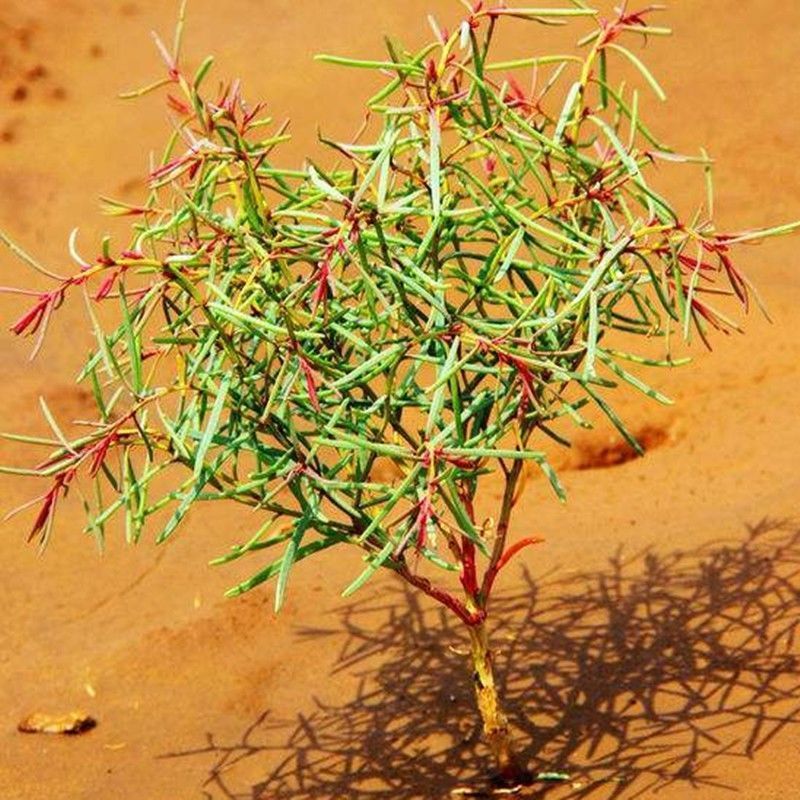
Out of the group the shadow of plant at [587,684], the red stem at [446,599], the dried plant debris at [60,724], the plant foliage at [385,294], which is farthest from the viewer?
the dried plant debris at [60,724]

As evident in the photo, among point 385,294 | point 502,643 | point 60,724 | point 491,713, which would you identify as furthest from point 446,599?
point 60,724

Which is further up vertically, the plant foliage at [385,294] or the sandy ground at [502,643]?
the plant foliage at [385,294]

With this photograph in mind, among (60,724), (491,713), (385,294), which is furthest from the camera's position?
(60,724)

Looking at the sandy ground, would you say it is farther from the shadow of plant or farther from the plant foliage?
the plant foliage

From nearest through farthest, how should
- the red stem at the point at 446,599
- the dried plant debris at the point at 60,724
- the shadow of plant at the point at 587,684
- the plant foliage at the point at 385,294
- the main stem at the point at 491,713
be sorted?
the plant foliage at the point at 385,294 < the red stem at the point at 446,599 < the main stem at the point at 491,713 < the shadow of plant at the point at 587,684 < the dried plant debris at the point at 60,724

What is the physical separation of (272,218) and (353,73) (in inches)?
199

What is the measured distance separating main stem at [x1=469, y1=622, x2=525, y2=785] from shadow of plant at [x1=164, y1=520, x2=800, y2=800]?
0.31ft

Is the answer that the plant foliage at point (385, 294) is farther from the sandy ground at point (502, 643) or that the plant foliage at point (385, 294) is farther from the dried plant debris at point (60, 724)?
the dried plant debris at point (60, 724)

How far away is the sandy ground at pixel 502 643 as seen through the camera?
310 centimetres

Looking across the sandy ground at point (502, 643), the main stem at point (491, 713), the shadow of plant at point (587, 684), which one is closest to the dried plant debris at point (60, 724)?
the sandy ground at point (502, 643)

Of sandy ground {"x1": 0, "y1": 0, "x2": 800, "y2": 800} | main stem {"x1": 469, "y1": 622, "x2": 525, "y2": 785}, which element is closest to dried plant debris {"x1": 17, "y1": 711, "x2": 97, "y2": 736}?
sandy ground {"x1": 0, "y1": 0, "x2": 800, "y2": 800}

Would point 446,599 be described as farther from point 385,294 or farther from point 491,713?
point 385,294

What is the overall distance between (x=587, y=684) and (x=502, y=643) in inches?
12.2

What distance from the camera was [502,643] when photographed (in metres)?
3.54
